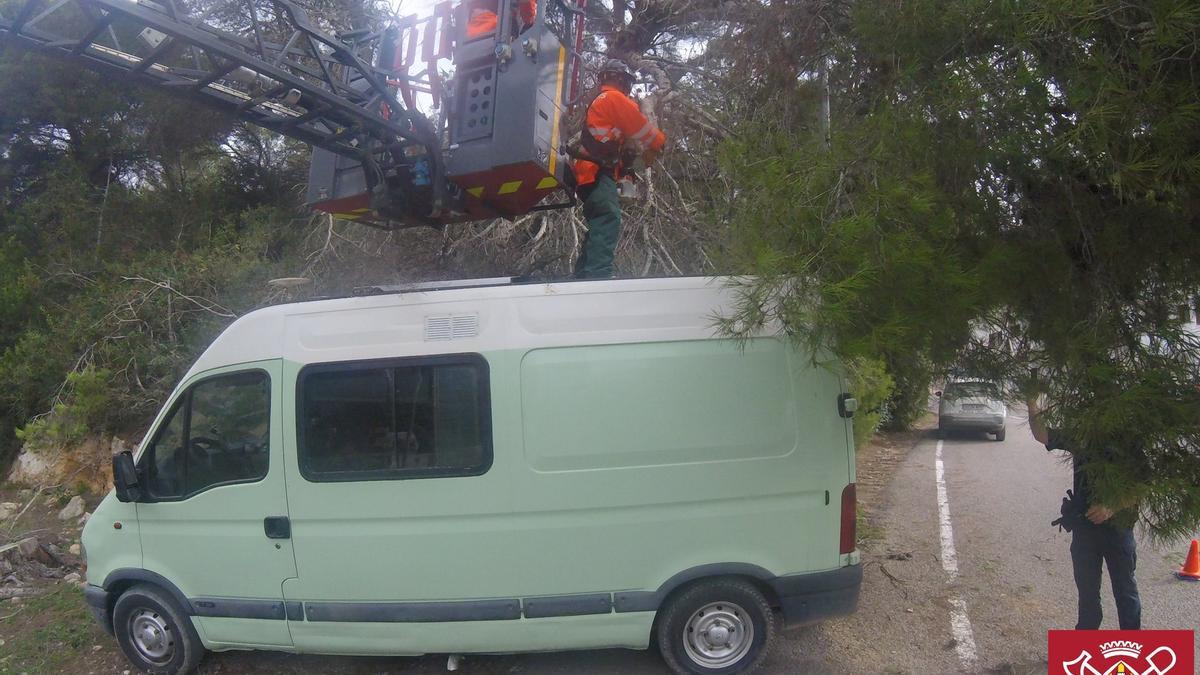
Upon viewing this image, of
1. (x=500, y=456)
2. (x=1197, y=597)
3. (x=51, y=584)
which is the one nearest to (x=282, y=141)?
(x=51, y=584)

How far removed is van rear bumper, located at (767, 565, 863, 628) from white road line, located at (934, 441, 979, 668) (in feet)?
3.07

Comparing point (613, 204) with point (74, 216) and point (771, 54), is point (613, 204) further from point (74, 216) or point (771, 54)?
point (74, 216)

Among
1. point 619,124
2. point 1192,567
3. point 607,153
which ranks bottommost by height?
point 1192,567

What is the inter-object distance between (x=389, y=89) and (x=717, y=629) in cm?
411

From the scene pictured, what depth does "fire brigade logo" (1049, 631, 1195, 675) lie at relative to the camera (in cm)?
338

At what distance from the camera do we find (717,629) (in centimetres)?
427

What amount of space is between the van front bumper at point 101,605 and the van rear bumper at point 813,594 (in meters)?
3.98

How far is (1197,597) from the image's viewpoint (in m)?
5.55

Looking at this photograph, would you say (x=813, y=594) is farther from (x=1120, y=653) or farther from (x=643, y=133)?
(x=643, y=133)

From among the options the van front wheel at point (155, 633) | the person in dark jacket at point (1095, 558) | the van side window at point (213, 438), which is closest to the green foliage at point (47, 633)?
the van front wheel at point (155, 633)

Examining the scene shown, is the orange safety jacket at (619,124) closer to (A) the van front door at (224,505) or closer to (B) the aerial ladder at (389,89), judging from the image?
(B) the aerial ladder at (389,89)

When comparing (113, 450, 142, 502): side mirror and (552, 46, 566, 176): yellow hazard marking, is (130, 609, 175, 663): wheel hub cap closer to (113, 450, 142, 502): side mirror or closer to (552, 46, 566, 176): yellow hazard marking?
(113, 450, 142, 502): side mirror

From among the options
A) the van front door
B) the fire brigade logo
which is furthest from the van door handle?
the fire brigade logo

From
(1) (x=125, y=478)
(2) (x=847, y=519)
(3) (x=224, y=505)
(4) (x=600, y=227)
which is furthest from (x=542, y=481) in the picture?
(1) (x=125, y=478)
